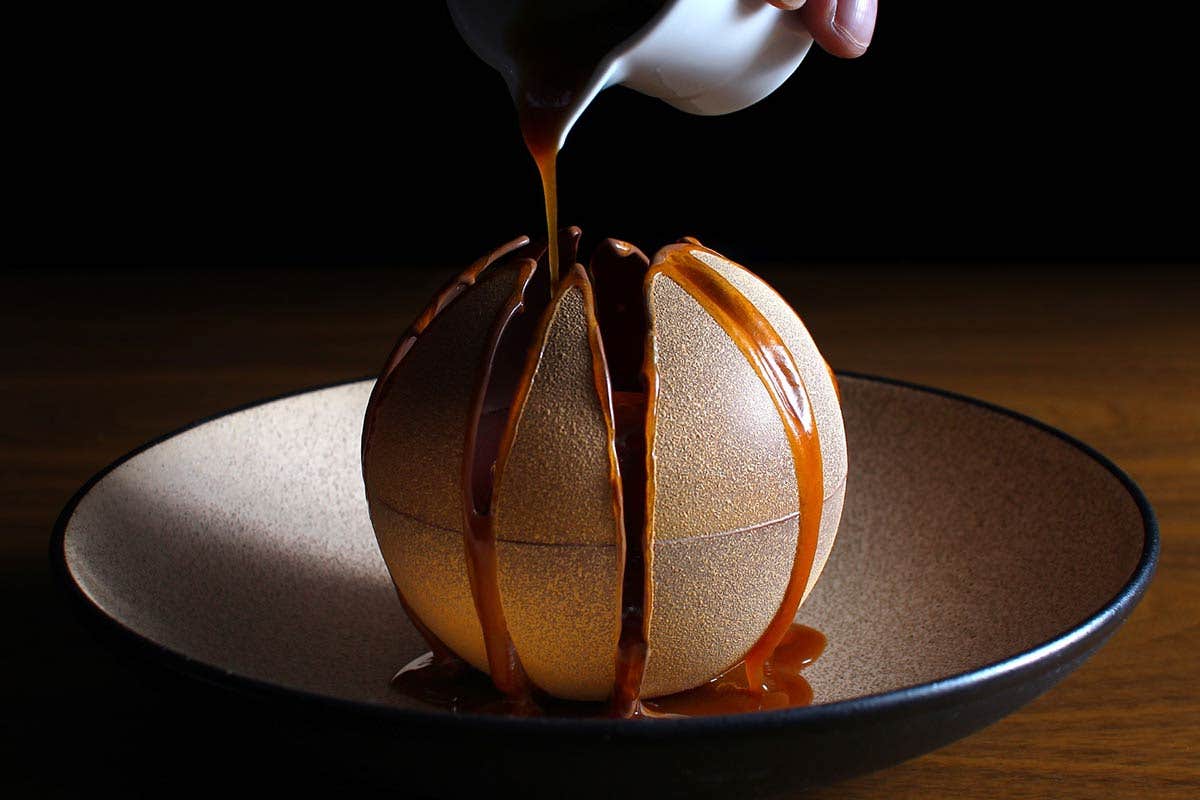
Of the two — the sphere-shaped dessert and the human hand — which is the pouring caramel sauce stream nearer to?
the sphere-shaped dessert

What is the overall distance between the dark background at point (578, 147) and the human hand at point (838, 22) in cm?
138

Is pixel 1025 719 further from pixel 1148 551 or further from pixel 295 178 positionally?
pixel 295 178

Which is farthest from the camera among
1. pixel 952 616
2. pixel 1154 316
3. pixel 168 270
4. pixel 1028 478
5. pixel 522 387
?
pixel 168 270

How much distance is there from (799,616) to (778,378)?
26cm

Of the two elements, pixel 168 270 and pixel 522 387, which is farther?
pixel 168 270

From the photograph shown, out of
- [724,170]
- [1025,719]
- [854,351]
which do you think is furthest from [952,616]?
[724,170]

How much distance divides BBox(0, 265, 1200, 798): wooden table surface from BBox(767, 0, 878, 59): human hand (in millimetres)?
450

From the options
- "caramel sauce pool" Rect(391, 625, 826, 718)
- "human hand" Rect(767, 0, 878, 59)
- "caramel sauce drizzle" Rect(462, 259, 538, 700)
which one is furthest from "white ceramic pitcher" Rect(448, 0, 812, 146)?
"caramel sauce pool" Rect(391, 625, 826, 718)

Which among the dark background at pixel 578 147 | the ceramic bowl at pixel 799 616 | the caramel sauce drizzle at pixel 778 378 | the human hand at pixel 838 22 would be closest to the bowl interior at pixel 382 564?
the ceramic bowl at pixel 799 616

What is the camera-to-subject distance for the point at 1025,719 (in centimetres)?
88

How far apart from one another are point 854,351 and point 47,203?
159 centimetres

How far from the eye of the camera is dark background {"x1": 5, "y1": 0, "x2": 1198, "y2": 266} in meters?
2.33

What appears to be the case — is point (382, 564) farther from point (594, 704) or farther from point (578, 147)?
point (578, 147)

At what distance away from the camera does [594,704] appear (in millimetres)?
876
